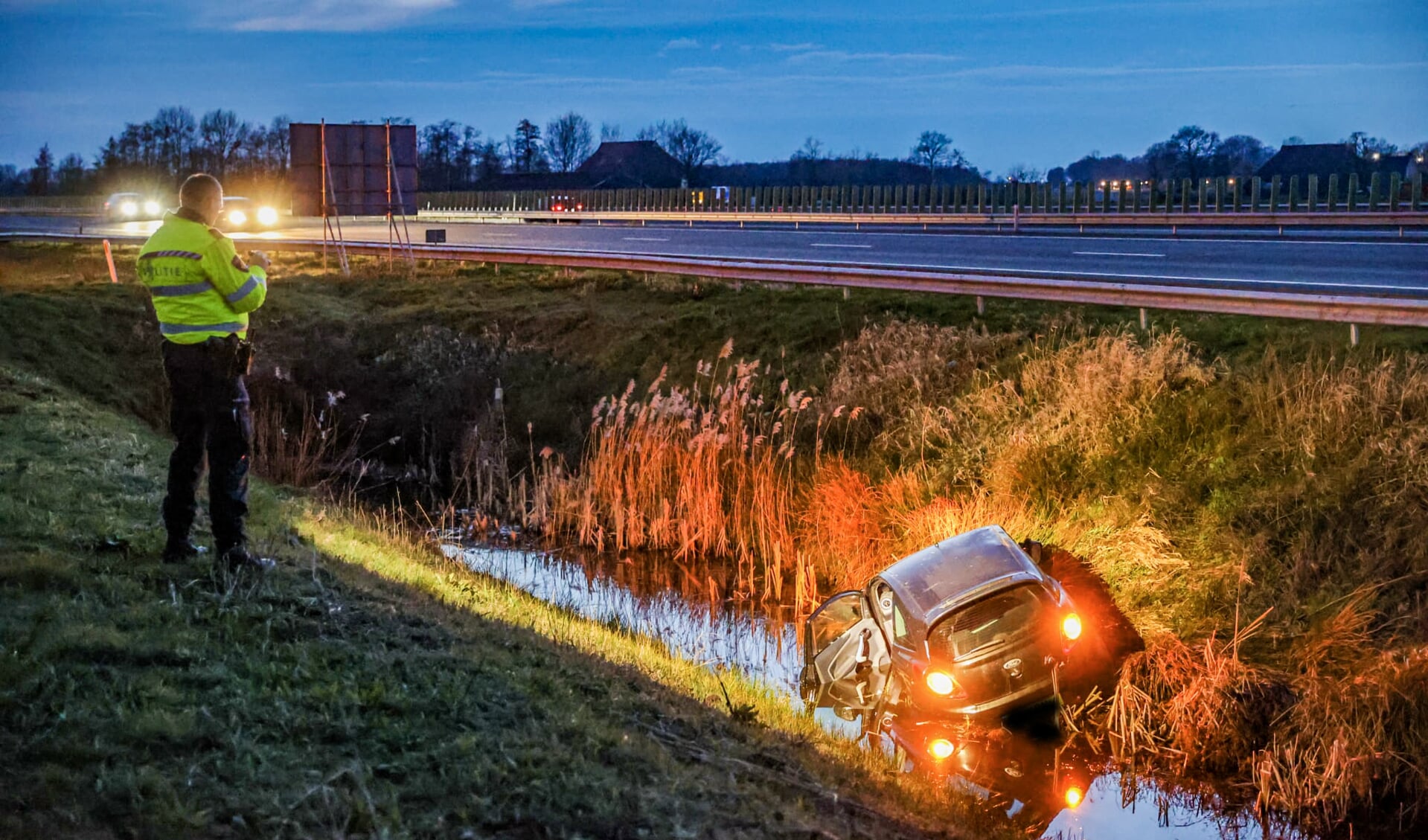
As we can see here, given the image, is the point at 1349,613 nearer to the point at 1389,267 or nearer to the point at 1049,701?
the point at 1049,701

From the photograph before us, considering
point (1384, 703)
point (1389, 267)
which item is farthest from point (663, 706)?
point (1389, 267)

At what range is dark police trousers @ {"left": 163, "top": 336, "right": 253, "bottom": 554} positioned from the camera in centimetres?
764

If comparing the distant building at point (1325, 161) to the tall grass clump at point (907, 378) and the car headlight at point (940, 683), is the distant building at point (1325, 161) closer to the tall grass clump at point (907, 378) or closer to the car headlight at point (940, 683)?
the tall grass clump at point (907, 378)

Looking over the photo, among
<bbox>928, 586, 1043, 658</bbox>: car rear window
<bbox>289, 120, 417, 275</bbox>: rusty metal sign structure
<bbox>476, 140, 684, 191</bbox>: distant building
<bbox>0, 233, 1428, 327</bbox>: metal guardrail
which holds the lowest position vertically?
<bbox>928, 586, 1043, 658</bbox>: car rear window

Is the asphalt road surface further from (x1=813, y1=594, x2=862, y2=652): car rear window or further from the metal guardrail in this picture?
(x1=813, y1=594, x2=862, y2=652): car rear window

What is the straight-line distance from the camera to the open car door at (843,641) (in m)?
10.3

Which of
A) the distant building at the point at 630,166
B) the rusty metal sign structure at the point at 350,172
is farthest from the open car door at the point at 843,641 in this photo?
the distant building at the point at 630,166

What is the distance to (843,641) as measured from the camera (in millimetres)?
10719

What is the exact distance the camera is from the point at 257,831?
15.5 ft

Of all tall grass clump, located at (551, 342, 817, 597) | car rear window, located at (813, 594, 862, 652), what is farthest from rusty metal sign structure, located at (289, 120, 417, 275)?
car rear window, located at (813, 594, 862, 652)

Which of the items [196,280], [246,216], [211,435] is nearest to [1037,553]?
[211,435]

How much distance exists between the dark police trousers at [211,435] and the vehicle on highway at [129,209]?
169ft

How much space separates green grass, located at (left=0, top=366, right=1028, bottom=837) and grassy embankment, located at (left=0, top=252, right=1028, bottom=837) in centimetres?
1

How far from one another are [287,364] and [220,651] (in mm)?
17618
